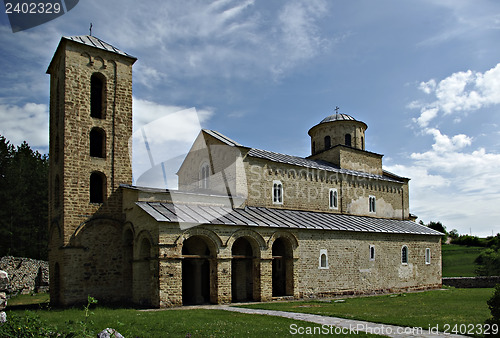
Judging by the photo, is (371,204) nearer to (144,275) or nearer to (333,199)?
(333,199)

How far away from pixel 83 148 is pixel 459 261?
39.6m

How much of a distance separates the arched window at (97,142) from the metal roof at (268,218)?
3868 mm

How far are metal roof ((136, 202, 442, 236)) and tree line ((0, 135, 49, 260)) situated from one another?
1936 cm

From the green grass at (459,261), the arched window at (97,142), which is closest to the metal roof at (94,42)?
the arched window at (97,142)

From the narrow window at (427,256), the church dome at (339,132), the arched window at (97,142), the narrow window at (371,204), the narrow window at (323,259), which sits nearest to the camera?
the arched window at (97,142)

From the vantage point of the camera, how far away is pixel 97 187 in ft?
62.1

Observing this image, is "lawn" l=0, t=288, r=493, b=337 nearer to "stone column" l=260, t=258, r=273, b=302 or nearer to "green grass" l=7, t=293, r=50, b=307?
"stone column" l=260, t=258, r=273, b=302

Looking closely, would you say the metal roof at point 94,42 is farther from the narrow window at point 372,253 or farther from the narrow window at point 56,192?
the narrow window at point 372,253

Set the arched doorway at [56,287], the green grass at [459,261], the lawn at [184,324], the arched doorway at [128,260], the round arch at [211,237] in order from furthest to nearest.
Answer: the green grass at [459,261] < the arched doorway at [128,260] < the arched doorway at [56,287] < the round arch at [211,237] < the lawn at [184,324]

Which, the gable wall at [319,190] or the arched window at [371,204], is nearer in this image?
the gable wall at [319,190]

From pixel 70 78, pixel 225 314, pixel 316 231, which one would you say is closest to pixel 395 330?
pixel 225 314

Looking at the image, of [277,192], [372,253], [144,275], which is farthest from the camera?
[372,253]

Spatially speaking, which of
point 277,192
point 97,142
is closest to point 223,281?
point 277,192

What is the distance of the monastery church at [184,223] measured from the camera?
55.8 feet
